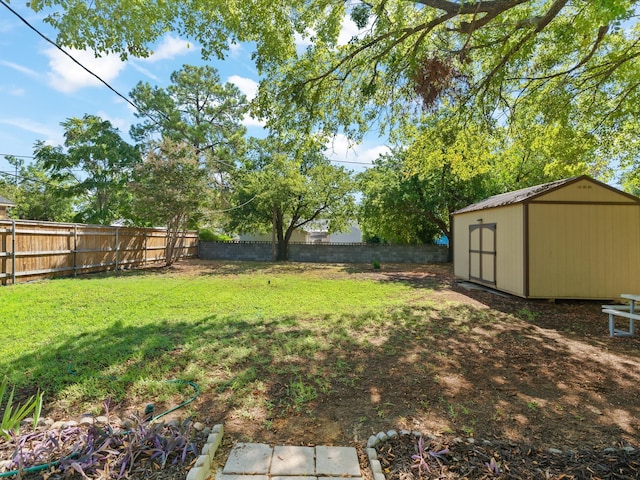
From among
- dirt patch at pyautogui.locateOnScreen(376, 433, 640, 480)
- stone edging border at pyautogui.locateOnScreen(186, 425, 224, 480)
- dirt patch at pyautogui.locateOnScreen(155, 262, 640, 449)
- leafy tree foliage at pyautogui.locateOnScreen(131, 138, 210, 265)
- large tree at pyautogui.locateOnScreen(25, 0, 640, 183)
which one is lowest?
dirt patch at pyautogui.locateOnScreen(155, 262, 640, 449)

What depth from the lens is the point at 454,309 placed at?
21.3ft

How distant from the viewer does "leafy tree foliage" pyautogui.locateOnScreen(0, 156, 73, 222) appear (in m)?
23.0

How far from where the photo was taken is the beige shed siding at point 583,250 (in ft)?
23.4

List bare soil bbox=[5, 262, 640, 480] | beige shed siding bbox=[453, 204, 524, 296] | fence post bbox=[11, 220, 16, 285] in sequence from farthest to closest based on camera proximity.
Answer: fence post bbox=[11, 220, 16, 285], beige shed siding bbox=[453, 204, 524, 296], bare soil bbox=[5, 262, 640, 480]

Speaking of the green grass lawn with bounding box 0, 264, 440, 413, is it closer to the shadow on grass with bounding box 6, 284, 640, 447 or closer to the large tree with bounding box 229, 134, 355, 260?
the shadow on grass with bounding box 6, 284, 640, 447

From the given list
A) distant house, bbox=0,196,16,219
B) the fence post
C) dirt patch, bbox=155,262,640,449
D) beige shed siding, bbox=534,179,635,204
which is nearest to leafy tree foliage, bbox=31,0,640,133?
beige shed siding, bbox=534,179,635,204

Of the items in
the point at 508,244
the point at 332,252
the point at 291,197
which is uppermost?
the point at 291,197

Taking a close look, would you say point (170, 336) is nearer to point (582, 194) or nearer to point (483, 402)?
point (483, 402)

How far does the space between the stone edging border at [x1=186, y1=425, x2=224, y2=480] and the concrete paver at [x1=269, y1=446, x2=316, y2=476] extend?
34cm

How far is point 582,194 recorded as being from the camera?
714cm

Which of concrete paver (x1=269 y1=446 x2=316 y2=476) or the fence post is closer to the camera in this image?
concrete paver (x1=269 y1=446 x2=316 y2=476)

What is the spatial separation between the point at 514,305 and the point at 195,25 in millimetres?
7468

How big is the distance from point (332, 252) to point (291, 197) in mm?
3691

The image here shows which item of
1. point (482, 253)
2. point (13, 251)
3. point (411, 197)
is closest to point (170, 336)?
point (13, 251)
